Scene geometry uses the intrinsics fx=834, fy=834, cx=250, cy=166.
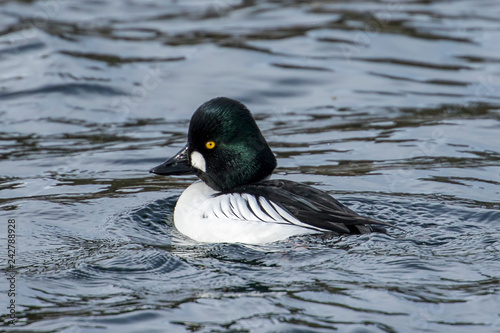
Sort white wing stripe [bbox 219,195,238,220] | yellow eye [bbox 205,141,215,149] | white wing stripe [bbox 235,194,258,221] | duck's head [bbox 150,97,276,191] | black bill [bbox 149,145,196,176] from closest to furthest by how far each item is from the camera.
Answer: white wing stripe [bbox 235,194,258,221]
white wing stripe [bbox 219,195,238,220]
duck's head [bbox 150,97,276,191]
yellow eye [bbox 205,141,215,149]
black bill [bbox 149,145,196,176]

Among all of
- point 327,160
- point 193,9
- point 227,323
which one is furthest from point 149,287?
point 193,9

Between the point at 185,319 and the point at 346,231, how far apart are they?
5.24ft

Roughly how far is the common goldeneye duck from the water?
15cm

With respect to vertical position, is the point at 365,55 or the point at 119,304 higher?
the point at 365,55

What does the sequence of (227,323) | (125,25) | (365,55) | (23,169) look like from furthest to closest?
1. (125,25)
2. (365,55)
3. (23,169)
4. (227,323)

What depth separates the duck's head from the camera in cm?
668

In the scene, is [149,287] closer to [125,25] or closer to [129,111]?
[129,111]

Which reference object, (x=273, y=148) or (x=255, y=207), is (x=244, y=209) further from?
(x=273, y=148)

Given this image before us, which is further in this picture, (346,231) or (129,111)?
(129,111)

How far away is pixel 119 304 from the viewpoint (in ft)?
16.8

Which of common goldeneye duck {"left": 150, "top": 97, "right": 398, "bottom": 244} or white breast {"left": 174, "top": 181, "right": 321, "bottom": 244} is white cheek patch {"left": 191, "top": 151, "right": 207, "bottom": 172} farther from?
white breast {"left": 174, "top": 181, "right": 321, "bottom": 244}

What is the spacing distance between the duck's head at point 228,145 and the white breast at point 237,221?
27 cm

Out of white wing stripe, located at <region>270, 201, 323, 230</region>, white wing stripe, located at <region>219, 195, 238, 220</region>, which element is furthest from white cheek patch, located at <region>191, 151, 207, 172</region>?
white wing stripe, located at <region>270, 201, 323, 230</region>

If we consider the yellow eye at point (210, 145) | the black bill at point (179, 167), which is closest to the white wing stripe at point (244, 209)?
the yellow eye at point (210, 145)
